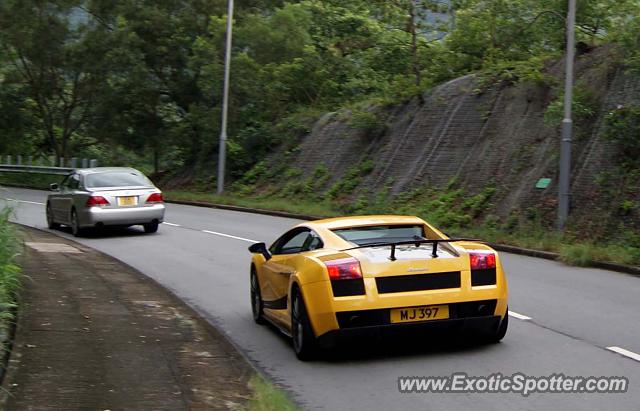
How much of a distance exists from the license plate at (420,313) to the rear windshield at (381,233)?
96 centimetres

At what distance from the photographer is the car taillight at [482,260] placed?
8.27m

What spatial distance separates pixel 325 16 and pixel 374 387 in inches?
1475

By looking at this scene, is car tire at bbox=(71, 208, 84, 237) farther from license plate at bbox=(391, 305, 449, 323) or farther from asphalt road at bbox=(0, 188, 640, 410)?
license plate at bbox=(391, 305, 449, 323)

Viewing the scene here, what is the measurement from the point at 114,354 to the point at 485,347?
11.3 feet

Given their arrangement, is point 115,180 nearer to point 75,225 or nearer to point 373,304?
point 75,225

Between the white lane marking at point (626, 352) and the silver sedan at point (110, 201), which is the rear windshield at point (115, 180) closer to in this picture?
the silver sedan at point (110, 201)

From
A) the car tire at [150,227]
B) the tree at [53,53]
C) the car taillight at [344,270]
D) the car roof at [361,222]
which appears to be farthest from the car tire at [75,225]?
the tree at [53,53]

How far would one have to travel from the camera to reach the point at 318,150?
3562 centimetres

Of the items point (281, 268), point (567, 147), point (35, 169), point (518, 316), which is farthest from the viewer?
point (35, 169)

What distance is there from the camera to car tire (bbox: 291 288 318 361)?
321 inches

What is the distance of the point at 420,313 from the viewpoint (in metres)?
7.99

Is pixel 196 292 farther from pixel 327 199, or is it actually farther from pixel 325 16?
pixel 325 16

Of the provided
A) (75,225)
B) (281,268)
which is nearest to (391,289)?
(281,268)

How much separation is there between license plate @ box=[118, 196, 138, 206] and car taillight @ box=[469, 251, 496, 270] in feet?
46.5
